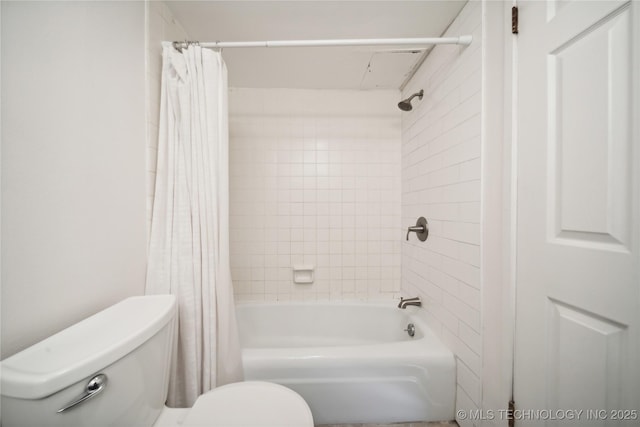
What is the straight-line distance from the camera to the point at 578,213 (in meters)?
0.61

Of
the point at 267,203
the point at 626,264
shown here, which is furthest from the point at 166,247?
the point at 626,264

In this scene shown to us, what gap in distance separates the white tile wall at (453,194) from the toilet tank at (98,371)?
3.94ft

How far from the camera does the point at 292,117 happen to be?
1.76 metres

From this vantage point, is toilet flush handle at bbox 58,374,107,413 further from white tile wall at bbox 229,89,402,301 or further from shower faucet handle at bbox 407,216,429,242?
shower faucet handle at bbox 407,216,429,242

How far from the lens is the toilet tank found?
39cm

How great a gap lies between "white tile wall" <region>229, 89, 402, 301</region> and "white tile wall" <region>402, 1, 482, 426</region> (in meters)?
0.30

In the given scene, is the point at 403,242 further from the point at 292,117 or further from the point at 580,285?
the point at 292,117

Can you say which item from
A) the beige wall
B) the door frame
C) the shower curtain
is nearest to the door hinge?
the door frame

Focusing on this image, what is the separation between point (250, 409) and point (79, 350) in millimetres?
508

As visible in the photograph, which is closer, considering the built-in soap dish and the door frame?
the door frame

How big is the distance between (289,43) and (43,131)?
91cm

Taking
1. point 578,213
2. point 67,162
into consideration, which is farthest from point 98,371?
point 578,213

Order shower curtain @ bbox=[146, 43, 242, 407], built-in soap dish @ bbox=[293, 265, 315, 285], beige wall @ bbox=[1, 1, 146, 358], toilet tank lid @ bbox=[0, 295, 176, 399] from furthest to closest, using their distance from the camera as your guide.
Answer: built-in soap dish @ bbox=[293, 265, 315, 285] < shower curtain @ bbox=[146, 43, 242, 407] < beige wall @ bbox=[1, 1, 146, 358] < toilet tank lid @ bbox=[0, 295, 176, 399]

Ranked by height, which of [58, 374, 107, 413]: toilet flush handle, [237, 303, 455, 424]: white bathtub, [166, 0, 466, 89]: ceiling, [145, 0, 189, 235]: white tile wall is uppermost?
[166, 0, 466, 89]: ceiling
